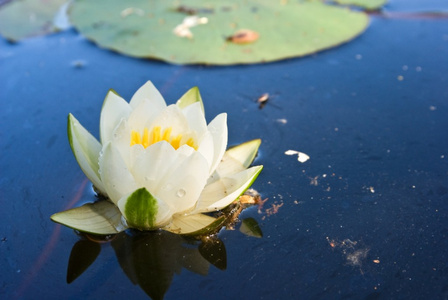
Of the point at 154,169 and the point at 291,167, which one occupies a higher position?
the point at 154,169

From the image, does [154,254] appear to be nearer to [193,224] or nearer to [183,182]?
[193,224]

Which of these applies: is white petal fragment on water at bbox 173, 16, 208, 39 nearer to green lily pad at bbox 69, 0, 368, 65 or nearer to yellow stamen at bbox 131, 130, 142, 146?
green lily pad at bbox 69, 0, 368, 65

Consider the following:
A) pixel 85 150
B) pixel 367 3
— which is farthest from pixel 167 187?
pixel 367 3

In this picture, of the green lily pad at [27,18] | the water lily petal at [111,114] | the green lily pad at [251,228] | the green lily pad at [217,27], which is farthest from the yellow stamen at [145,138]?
the green lily pad at [27,18]

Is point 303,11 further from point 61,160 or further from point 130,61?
point 61,160

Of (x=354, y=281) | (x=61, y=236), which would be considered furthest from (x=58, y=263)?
(x=354, y=281)

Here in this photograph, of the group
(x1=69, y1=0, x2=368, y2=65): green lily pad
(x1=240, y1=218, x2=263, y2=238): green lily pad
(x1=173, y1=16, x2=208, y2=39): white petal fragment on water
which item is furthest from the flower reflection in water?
(x1=173, y1=16, x2=208, y2=39): white petal fragment on water
